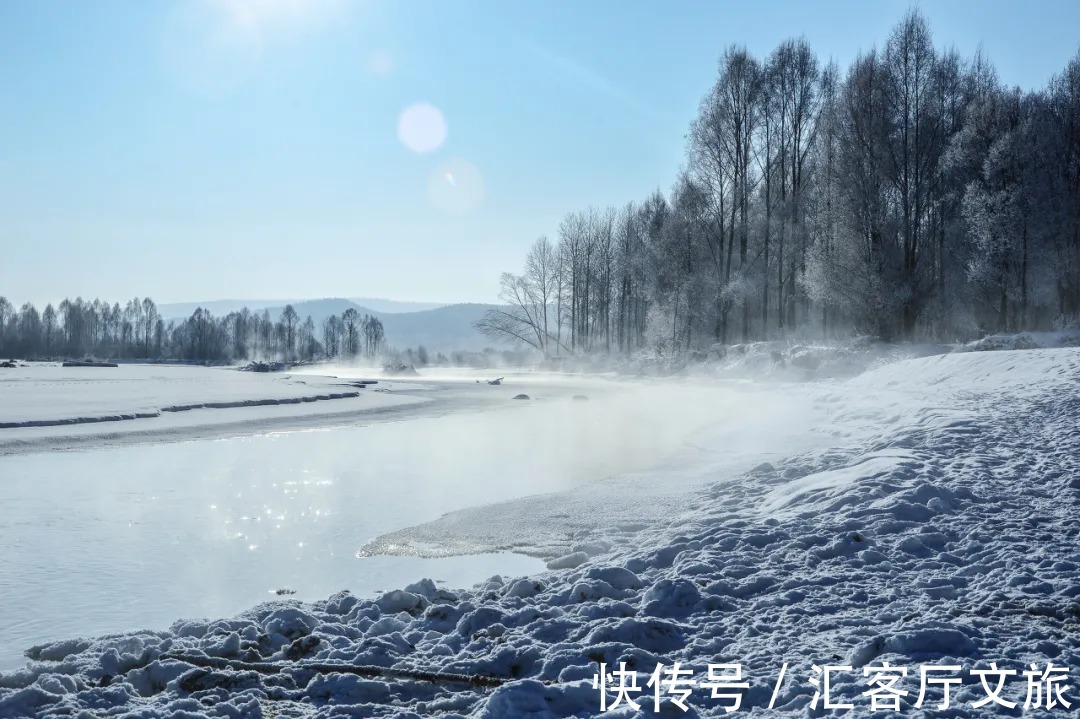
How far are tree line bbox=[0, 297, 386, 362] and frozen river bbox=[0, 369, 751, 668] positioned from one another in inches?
3761

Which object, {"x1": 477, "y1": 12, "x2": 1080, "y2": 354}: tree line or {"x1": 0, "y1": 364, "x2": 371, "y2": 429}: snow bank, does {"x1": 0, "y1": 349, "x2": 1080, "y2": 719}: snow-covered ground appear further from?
{"x1": 477, "y1": 12, "x2": 1080, "y2": 354}: tree line

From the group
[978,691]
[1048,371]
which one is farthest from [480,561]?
[1048,371]

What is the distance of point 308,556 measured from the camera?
5.97 meters

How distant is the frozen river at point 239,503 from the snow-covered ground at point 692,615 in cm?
56

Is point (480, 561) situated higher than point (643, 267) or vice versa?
point (643, 267)

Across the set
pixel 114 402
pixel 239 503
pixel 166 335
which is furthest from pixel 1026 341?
pixel 166 335

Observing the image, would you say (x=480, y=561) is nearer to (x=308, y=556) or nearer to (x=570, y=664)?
(x=308, y=556)

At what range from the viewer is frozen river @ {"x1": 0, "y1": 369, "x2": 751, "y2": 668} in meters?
4.99

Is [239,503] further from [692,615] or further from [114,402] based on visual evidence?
[114,402]

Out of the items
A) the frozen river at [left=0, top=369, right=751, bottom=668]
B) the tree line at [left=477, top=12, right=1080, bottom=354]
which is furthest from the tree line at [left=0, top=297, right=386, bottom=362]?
the frozen river at [left=0, top=369, right=751, bottom=668]

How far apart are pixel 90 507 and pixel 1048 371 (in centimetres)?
1343

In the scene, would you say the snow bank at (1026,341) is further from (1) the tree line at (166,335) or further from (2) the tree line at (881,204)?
(1) the tree line at (166,335)

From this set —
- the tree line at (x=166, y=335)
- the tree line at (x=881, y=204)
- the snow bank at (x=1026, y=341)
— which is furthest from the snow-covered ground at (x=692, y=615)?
the tree line at (x=166, y=335)


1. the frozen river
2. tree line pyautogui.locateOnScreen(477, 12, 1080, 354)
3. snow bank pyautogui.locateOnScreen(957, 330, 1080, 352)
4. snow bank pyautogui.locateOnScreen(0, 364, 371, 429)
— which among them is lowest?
the frozen river
